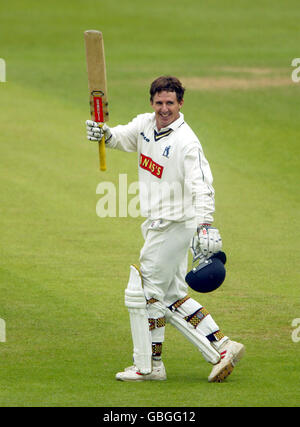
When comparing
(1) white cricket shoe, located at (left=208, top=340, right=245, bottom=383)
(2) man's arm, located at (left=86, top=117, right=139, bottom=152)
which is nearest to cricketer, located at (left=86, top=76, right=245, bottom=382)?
(1) white cricket shoe, located at (left=208, top=340, right=245, bottom=383)

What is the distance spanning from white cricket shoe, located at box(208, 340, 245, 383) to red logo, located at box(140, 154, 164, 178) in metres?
1.21

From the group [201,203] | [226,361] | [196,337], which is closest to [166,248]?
[201,203]

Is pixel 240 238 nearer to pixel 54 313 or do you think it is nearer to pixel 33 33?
pixel 54 313

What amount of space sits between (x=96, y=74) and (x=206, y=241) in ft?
4.97

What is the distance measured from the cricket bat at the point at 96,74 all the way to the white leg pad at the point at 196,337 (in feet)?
4.10

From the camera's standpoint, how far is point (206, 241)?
19.8 ft

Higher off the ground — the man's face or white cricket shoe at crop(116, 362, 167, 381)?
the man's face

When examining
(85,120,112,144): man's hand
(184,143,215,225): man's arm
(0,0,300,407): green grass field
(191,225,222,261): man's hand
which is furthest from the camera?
(85,120,112,144): man's hand

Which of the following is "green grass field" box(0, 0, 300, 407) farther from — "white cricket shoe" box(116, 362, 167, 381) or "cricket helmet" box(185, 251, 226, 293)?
"cricket helmet" box(185, 251, 226, 293)

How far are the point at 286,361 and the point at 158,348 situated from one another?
0.93 metres

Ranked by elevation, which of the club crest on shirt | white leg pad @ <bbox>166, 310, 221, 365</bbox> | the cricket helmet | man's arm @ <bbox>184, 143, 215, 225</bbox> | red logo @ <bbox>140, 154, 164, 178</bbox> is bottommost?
white leg pad @ <bbox>166, 310, 221, 365</bbox>

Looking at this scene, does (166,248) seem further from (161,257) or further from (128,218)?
(128,218)

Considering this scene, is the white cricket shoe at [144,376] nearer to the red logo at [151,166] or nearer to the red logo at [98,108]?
the red logo at [151,166]

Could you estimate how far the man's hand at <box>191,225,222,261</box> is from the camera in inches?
238
